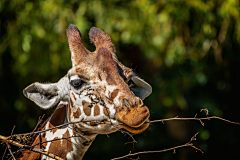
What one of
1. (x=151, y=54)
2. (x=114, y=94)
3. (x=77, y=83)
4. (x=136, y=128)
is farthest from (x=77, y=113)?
(x=151, y=54)

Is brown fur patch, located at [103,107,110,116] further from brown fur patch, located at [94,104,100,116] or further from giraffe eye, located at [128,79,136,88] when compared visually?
giraffe eye, located at [128,79,136,88]

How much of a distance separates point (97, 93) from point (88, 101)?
4.0 inches

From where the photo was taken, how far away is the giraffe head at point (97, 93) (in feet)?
6.27

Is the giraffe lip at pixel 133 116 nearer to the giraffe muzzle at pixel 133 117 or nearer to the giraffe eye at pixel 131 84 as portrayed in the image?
the giraffe muzzle at pixel 133 117

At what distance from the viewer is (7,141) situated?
176 centimetres

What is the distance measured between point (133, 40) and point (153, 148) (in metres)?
1.84

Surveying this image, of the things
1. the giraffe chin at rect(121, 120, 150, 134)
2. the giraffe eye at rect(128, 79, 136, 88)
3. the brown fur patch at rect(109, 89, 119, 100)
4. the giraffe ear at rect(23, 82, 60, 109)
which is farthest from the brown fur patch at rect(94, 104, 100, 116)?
the giraffe eye at rect(128, 79, 136, 88)

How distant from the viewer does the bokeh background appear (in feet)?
14.9

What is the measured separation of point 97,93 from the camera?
208cm

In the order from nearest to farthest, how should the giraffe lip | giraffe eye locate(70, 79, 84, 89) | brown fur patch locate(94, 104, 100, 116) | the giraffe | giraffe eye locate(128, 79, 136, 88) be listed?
the giraffe lip
the giraffe
brown fur patch locate(94, 104, 100, 116)
giraffe eye locate(70, 79, 84, 89)
giraffe eye locate(128, 79, 136, 88)

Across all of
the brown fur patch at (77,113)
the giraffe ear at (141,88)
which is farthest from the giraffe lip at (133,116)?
the giraffe ear at (141,88)

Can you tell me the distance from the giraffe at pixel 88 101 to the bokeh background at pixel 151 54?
2.09 m

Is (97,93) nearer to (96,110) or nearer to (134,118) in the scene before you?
(96,110)

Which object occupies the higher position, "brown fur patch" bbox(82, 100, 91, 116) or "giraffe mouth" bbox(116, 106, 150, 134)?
"brown fur patch" bbox(82, 100, 91, 116)
